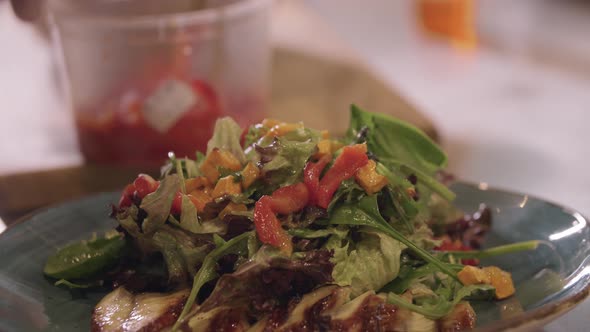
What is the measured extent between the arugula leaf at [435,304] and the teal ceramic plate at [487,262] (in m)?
0.05

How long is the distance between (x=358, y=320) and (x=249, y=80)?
1.47 meters

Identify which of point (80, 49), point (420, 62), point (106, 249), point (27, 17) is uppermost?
point (27, 17)

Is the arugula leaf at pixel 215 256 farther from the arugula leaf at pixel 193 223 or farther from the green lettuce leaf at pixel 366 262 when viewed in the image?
the green lettuce leaf at pixel 366 262

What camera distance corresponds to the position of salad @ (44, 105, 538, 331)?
1229 millimetres

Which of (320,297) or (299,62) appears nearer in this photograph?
(320,297)

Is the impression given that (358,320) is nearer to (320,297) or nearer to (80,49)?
(320,297)

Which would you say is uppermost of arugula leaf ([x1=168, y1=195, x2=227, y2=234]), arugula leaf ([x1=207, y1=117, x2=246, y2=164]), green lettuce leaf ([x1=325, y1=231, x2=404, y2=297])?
arugula leaf ([x1=207, y1=117, x2=246, y2=164])

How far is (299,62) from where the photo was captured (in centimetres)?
333

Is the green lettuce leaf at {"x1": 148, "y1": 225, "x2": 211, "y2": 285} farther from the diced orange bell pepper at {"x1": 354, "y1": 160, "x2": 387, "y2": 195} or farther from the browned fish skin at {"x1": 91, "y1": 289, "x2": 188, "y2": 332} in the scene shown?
the diced orange bell pepper at {"x1": 354, "y1": 160, "x2": 387, "y2": 195}

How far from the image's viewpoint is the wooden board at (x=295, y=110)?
2229 mm

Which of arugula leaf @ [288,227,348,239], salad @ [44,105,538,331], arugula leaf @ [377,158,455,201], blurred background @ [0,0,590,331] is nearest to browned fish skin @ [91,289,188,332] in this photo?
salad @ [44,105,538,331]

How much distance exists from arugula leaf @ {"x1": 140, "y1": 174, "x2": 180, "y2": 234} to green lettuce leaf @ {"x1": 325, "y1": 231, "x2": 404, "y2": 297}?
293mm

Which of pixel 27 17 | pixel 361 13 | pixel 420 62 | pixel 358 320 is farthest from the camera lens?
pixel 361 13

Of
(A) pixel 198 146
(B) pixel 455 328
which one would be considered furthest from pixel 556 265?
(A) pixel 198 146
